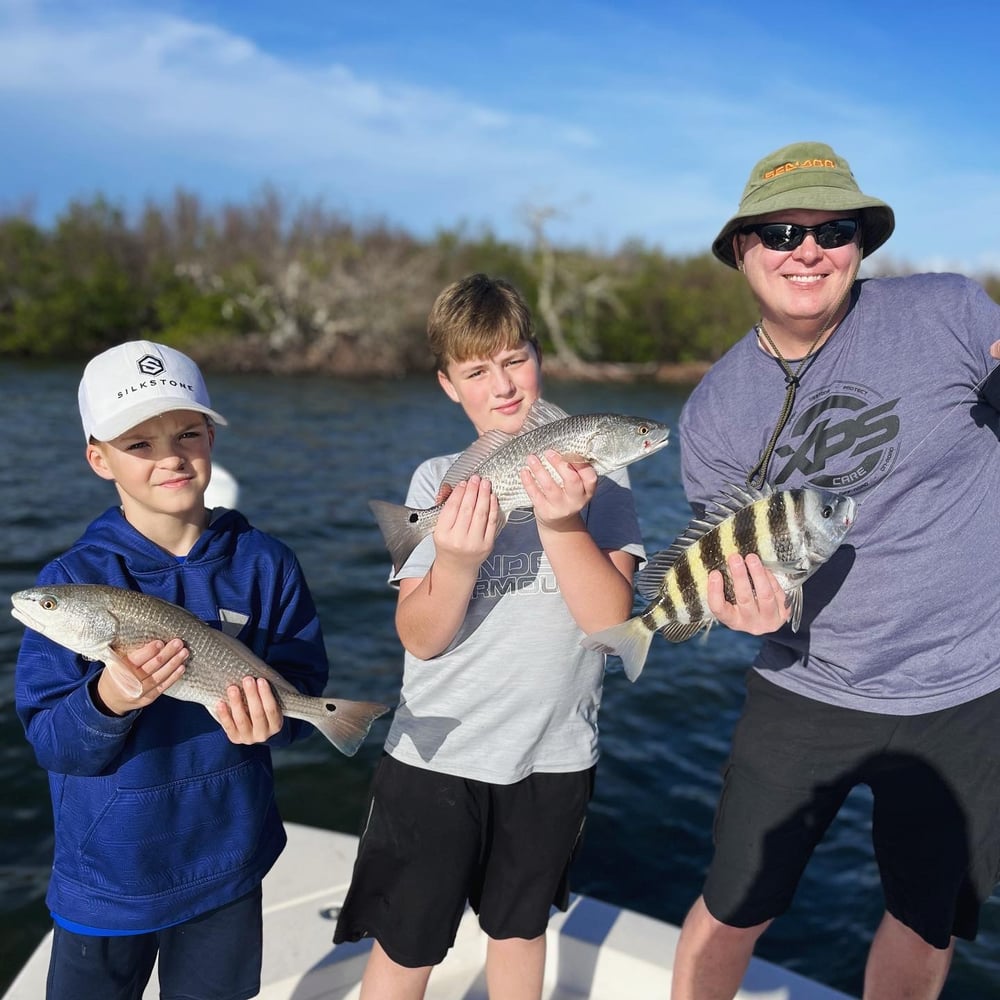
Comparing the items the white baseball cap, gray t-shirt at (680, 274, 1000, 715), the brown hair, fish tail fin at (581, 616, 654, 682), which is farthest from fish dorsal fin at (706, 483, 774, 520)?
the white baseball cap

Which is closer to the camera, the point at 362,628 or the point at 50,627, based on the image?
the point at 50,627

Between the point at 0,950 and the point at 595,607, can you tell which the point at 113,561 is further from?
the point at 0,950

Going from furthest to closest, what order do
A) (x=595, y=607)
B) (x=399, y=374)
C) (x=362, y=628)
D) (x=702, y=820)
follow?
(x=399, y=374), (x=362, y=628), (x=702, y=820), (x=595, y=607)

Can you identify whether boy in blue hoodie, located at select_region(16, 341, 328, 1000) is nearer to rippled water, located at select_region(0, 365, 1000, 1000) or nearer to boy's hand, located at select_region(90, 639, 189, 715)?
boy's hand, located at select_region(90, 639, 189, 715)

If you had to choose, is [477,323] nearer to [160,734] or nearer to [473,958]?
[160,734]

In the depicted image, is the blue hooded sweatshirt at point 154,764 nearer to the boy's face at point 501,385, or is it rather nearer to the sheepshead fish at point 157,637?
the sheepshead fish at point 157,637

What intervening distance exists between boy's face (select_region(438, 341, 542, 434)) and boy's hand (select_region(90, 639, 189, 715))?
1.34 m

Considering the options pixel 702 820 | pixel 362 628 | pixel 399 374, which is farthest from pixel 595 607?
pixel 399 374

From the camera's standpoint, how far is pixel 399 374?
46312mm

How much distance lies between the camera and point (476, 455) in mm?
3082

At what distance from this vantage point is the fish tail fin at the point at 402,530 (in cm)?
310

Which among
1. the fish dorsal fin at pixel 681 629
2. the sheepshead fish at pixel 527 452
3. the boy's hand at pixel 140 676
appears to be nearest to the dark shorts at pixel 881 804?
the fish dorsal fin at pixel 681 629

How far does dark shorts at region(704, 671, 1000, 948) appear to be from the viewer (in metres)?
3.15

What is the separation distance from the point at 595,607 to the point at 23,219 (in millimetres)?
59748
